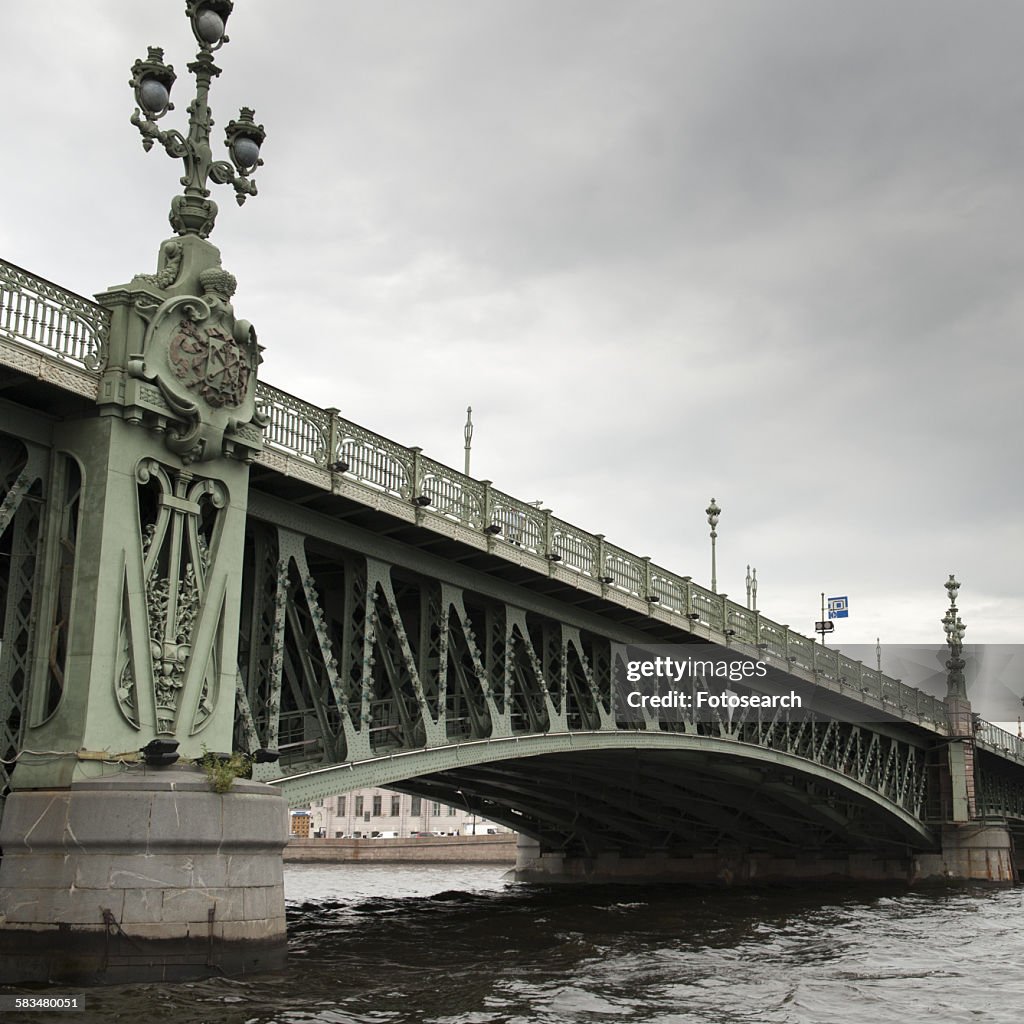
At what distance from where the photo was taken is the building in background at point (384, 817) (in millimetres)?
123250

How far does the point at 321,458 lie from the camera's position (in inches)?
855

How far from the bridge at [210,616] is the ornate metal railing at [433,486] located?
5 cm

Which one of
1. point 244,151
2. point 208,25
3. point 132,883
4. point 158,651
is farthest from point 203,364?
point 132,883

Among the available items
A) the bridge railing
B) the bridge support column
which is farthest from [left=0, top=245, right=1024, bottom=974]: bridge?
the bridge support column

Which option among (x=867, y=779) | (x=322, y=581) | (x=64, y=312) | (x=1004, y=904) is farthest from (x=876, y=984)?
(x=867, y=779)

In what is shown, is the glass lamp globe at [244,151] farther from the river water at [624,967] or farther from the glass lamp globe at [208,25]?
the river water at [624,967]

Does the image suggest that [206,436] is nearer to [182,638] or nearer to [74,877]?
[182,638]

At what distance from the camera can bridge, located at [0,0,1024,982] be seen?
15.6 m

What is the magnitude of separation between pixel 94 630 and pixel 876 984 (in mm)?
13177

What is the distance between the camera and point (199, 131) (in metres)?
19.4

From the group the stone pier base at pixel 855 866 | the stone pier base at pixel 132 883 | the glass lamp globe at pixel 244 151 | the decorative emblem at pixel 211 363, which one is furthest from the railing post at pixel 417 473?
the stone pier base at pixel 855 866

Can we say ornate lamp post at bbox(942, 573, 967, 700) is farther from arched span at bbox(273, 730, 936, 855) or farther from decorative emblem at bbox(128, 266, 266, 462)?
decorative emblem at bbox(128, 266, 266, 462)

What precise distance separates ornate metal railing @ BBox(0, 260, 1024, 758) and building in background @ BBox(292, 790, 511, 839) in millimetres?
85932

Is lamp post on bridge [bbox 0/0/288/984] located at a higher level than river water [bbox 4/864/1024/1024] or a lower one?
higher
